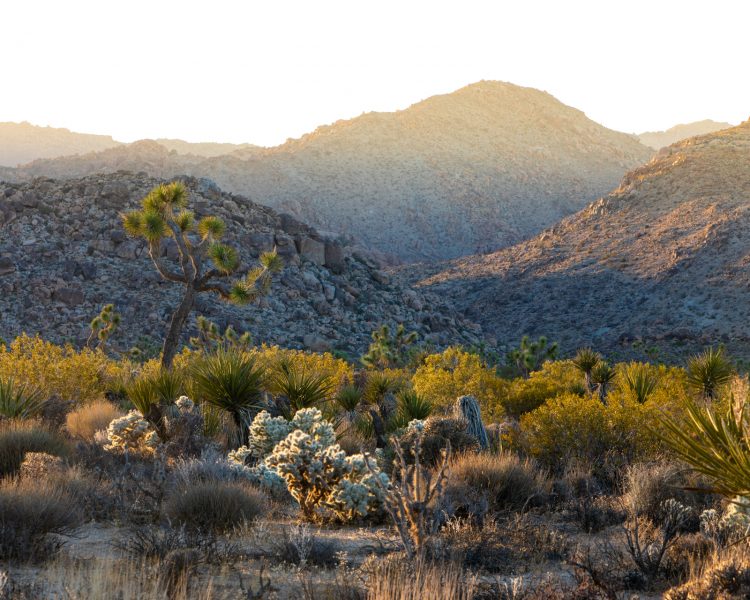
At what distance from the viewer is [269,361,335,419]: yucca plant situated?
49.4 feet

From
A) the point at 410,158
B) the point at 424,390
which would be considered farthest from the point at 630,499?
the point at 410,158

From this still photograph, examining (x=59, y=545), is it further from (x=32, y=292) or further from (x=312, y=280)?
(x=312, y=280)

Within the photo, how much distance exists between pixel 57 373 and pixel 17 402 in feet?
14.1

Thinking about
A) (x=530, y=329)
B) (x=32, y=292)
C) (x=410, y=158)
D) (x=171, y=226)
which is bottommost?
(x=530, y=329)

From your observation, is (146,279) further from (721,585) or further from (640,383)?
(721,585)

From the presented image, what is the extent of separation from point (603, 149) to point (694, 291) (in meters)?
72.7

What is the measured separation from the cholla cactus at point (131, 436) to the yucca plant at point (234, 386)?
1.60m

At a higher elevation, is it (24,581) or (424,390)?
(24,581)

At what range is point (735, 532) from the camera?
7.70 meters

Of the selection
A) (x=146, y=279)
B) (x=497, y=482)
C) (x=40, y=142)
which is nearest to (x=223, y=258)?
(x=497, y=482)

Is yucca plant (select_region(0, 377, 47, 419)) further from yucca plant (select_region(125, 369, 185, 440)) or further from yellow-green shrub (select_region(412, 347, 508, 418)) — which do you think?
yellow-green shrub (select_region(412, 347, 508, 418))

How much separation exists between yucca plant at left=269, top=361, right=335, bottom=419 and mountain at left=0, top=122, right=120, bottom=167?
16687 centimetres

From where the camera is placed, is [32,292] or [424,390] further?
[32,292]

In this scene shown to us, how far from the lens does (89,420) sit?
1574 cm
